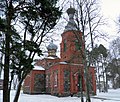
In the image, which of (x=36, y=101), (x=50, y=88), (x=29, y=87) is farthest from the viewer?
(x=29, y=87)

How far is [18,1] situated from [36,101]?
17772 mm

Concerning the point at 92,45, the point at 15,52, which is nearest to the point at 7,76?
the point at 15,52

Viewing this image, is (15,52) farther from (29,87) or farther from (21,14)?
(29,87)

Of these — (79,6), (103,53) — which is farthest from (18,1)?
(103,53)

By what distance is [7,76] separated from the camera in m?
12.4

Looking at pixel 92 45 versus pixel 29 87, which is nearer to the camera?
pixel 92 45

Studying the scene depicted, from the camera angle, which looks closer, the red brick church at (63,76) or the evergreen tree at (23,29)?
the evergreen tree at (23,29)

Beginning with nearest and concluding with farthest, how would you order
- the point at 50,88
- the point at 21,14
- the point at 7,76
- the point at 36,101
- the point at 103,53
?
the point at 7,76, the point at 21,14, the point at 36,101, the point at 50,88, the point at 103,53

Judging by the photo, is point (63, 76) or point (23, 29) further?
point (63, 76)

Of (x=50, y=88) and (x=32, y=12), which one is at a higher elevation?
(x=32, y=12)

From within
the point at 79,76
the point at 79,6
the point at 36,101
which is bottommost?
the point at 36,101

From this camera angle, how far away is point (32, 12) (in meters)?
13.3

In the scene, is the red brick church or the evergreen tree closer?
the evergreen tree

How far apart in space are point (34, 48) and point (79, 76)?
26582mm
